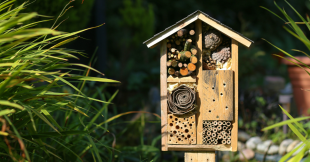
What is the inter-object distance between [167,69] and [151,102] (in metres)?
3.21

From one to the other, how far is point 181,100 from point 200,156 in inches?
16.3

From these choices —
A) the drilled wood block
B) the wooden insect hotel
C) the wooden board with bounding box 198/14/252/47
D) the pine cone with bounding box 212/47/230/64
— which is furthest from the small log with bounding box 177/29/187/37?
the drilled wood block

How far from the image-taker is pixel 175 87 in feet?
5.32

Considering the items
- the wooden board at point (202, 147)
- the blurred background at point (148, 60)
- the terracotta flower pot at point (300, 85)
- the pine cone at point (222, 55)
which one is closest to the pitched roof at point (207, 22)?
the pine cone at point (222, 55)

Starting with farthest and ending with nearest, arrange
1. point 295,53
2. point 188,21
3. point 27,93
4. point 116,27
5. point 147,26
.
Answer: point 116,27 → point 295,53 → point 147,26 → point 188,21 → point 27,93

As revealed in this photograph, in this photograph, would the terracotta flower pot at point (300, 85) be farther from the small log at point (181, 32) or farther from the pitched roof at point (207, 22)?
the small log at point (181, 32)

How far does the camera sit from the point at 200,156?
64.8 inches

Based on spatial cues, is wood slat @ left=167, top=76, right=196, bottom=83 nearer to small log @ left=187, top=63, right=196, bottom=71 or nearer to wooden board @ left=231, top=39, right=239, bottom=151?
small log @ left=187, top=63, right=196, bottom=71

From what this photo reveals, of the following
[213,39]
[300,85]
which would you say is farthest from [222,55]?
[300,85]

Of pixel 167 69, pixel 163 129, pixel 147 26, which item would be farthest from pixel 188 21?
pixel 147 26

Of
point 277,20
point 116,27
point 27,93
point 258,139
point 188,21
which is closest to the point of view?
point 27,93

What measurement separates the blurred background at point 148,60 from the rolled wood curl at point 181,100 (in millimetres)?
342

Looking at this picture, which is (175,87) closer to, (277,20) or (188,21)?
(188,21)

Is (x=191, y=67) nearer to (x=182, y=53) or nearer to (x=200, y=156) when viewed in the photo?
(x=182, y=53)
